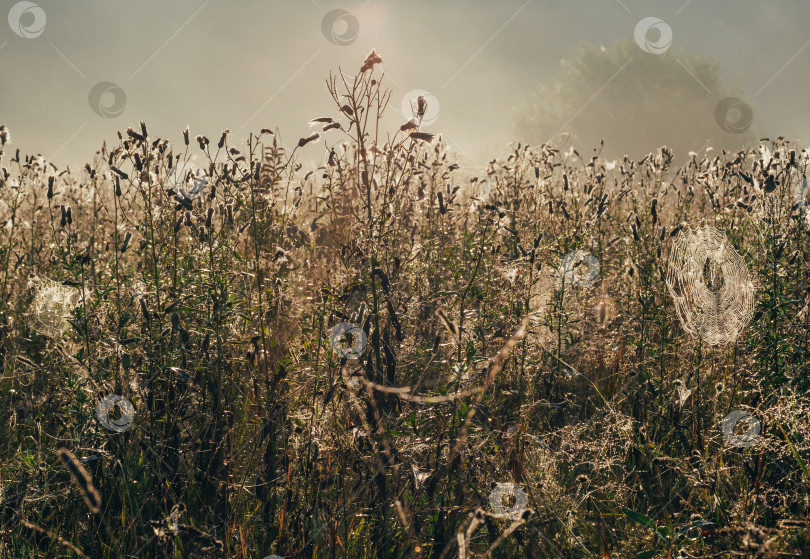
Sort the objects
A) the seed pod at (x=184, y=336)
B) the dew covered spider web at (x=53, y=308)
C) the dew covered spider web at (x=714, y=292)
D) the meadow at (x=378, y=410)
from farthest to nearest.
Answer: the dew covered spider web at (x=53, y=308), the dew covered spider web at (x=714, y=292), the seed pod at (x=184, y=336), the meadow at (x=378, y=410)

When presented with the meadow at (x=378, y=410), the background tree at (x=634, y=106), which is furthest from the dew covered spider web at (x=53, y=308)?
the background tree at (x=634, y=106)

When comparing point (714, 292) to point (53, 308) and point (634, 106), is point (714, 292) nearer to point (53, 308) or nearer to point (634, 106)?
point (53, 308)

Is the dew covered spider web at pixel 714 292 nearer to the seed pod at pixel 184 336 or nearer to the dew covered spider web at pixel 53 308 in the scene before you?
the seed pod at pixel 184 336

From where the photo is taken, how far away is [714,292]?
3.10 m

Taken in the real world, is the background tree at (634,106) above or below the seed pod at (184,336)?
above

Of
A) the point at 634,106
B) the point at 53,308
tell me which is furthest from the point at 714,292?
the point at 634,106

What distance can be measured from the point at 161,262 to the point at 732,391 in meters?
2.83

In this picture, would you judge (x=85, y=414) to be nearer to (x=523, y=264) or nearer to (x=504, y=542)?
(x=504, y=542)

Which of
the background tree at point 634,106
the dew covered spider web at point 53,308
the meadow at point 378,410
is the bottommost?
the meadow at point 378,410

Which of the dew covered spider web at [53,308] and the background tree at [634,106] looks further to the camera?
the background tree at [634,106]

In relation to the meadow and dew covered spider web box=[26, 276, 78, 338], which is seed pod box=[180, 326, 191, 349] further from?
dew covered spider web box=[26, 276, 78, 338]

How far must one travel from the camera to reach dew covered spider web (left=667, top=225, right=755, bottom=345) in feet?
9.36

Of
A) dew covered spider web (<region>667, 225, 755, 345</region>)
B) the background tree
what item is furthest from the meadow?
the background tree

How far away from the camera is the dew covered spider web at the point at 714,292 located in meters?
2.85
